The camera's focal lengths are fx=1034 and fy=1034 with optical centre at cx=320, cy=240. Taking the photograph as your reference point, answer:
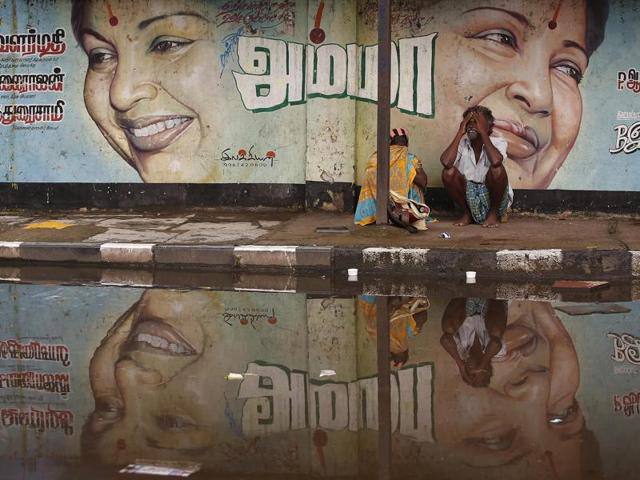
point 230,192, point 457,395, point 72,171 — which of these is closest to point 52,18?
point 72,171

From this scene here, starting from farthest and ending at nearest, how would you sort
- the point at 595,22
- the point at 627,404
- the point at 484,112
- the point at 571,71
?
1. the point at 571,71
2. the point at 595,22
3. the point at 484,112
4. the point at 627,404

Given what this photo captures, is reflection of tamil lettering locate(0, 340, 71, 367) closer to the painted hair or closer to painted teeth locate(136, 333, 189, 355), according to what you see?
painted teeth locate(136, 333, 189, 355)

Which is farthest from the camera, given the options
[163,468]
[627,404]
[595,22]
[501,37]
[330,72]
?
[330,72]

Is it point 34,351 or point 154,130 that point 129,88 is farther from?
point 34,351

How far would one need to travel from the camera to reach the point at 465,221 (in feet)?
35.2

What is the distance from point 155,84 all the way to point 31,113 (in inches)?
62.1

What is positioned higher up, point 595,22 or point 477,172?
point 595,22

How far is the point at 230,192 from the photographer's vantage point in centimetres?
1210

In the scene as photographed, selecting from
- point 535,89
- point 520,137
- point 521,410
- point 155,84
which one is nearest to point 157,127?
point 155,84

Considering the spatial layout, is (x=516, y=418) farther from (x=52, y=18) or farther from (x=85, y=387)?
(x=52, y=18)

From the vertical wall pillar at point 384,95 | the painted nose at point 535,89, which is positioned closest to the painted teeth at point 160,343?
the vertical wall pillar at point 384,95

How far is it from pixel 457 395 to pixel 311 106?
21.6ft

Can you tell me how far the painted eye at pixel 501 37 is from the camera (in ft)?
37.4

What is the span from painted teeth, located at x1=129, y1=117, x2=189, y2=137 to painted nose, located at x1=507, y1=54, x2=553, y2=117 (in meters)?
3.85
